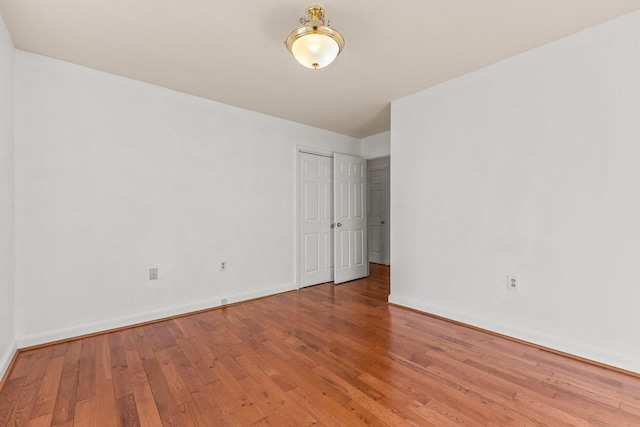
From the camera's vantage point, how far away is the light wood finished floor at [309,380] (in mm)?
1596

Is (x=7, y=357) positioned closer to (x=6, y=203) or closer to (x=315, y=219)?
(x=6, y=203)

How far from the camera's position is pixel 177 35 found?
7.27ft

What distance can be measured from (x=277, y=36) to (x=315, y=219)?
275cm

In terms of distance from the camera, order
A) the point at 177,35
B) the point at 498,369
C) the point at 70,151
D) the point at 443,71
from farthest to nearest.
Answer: the point at 443,71 → the point at 70,151 → the point at 177,35 → the point at 498,369

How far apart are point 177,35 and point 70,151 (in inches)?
58.5

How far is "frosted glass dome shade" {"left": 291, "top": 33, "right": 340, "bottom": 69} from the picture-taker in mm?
1953

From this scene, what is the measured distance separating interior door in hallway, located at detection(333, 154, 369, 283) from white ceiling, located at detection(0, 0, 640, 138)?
171 centimetres

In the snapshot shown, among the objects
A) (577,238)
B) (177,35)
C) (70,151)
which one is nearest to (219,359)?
(70,151)

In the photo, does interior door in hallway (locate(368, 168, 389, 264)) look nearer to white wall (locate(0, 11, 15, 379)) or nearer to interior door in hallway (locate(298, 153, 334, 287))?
interior door in hallway (locate(298, 153, 334, 287))

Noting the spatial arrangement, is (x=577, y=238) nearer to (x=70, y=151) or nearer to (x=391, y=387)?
(x=391, y=387)

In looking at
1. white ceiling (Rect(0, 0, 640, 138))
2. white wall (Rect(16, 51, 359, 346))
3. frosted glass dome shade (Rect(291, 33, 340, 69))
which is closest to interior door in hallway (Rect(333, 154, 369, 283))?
white wall (Rect(16, 51, 359, 346))

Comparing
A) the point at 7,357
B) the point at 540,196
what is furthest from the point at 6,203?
the point at 540,196

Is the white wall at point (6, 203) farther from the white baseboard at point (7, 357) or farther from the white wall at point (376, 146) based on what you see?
the white wall at point (376, 146)

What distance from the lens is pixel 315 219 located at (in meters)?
4.54
